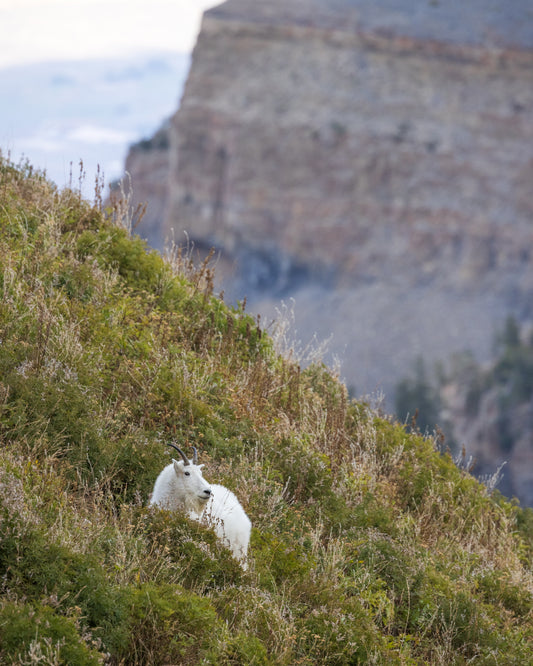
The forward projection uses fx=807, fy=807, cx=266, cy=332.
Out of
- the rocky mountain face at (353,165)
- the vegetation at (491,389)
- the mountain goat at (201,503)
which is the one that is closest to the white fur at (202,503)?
the mountain goat at (201,503)

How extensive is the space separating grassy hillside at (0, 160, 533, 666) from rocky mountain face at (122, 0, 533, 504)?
88719 millimetres

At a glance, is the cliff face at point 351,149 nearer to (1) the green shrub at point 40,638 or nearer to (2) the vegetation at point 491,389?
(2) the vegetation at point 491,389

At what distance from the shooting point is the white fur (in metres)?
5.52

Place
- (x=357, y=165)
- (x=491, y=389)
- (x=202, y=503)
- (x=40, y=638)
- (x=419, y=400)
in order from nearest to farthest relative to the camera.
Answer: (x=40, y=638) → (x=202, y=503) → (x=419, y=400) → (x=491, y=389) → (x=357, y=165)

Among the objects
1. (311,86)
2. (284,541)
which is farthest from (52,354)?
(311,86)

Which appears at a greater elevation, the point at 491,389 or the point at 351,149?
the point at 351,149

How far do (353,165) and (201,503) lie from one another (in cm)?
10292

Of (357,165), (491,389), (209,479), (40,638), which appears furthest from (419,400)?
(40,638)

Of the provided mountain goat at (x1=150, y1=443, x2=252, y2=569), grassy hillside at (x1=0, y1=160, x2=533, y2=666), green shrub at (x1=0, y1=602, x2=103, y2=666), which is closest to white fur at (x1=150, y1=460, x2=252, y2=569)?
mountain goat at (x1=150, y1=443, x2=252, y2=569)

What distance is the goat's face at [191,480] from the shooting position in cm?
550

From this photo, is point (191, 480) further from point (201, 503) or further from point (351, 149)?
point (351, 149)

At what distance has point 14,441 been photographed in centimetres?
579

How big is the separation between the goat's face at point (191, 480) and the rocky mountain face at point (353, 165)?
92.1m

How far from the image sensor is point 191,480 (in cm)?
557
